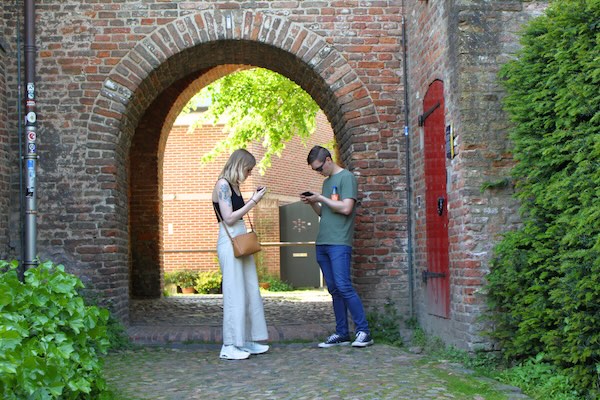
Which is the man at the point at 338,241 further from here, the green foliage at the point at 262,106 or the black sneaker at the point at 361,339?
the green foliage at the point at 262,106

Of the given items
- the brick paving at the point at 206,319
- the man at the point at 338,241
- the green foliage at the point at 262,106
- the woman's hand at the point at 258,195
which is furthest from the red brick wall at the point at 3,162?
the green foliage at the point at 262,106

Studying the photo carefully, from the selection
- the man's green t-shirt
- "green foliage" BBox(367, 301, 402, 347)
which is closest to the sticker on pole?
the man's green t-shirt

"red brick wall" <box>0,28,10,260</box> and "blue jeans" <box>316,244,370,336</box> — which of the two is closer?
"blue jeans" <box>316,244,370,336</box>

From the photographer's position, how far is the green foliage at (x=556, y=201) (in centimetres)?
485

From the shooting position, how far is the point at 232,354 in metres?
6.97

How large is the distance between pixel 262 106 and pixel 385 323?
27.5 ft

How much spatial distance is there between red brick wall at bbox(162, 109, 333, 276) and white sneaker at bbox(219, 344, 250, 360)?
1249 centimetres

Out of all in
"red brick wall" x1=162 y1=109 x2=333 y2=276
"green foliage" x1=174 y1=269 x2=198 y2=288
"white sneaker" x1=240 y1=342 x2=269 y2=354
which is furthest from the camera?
"red brick wall" x1=162 y1=109 x2=333 y2=276

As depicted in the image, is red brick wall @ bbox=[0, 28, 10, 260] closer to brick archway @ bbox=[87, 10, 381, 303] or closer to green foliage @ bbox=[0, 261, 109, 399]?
brick archway @ bbox=[87, 10, 381, 303]

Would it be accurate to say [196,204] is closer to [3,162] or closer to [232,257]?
[3,162]

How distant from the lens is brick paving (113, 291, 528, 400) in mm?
5344

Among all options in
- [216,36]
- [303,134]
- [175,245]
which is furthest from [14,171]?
[175,245]

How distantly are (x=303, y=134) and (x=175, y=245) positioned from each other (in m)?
6.10

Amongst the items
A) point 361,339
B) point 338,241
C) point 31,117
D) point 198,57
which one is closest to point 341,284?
point 338,241
